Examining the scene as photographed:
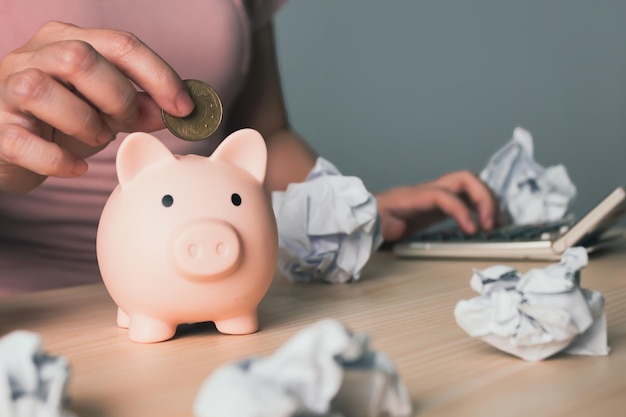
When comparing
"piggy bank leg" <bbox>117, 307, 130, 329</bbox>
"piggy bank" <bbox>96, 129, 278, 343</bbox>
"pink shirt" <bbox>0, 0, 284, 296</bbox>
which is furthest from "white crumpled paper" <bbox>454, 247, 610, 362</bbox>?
"pink shirt" <bbox>0, 0, 284, 296</bbox>

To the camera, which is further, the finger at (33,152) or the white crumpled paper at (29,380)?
the finger at (33,152)

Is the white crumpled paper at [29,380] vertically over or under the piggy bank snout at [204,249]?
under

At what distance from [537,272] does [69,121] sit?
1.17ft

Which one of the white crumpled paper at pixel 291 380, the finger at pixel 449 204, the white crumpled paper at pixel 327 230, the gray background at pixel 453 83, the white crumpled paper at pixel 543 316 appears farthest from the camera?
the gray background at pixel 453 83

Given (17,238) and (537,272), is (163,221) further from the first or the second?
(17,238)

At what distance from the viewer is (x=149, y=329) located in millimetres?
600

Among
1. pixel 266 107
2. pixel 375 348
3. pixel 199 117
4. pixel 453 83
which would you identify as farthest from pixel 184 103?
pixel 453 83

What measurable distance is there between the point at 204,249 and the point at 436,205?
62cm

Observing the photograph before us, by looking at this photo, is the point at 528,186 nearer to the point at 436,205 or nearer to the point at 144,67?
the point at 436,205

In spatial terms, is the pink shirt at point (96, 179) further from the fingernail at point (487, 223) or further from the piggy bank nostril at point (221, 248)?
the piggy bank nostril at point (221, 248)

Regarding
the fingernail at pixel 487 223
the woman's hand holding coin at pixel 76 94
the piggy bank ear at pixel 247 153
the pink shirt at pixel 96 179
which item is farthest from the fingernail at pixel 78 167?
the fingernail at pixel 487 223

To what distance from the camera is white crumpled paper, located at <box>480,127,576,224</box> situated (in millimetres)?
1118

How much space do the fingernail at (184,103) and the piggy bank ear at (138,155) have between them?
6cm

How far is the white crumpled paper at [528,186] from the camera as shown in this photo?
44.0 inches
